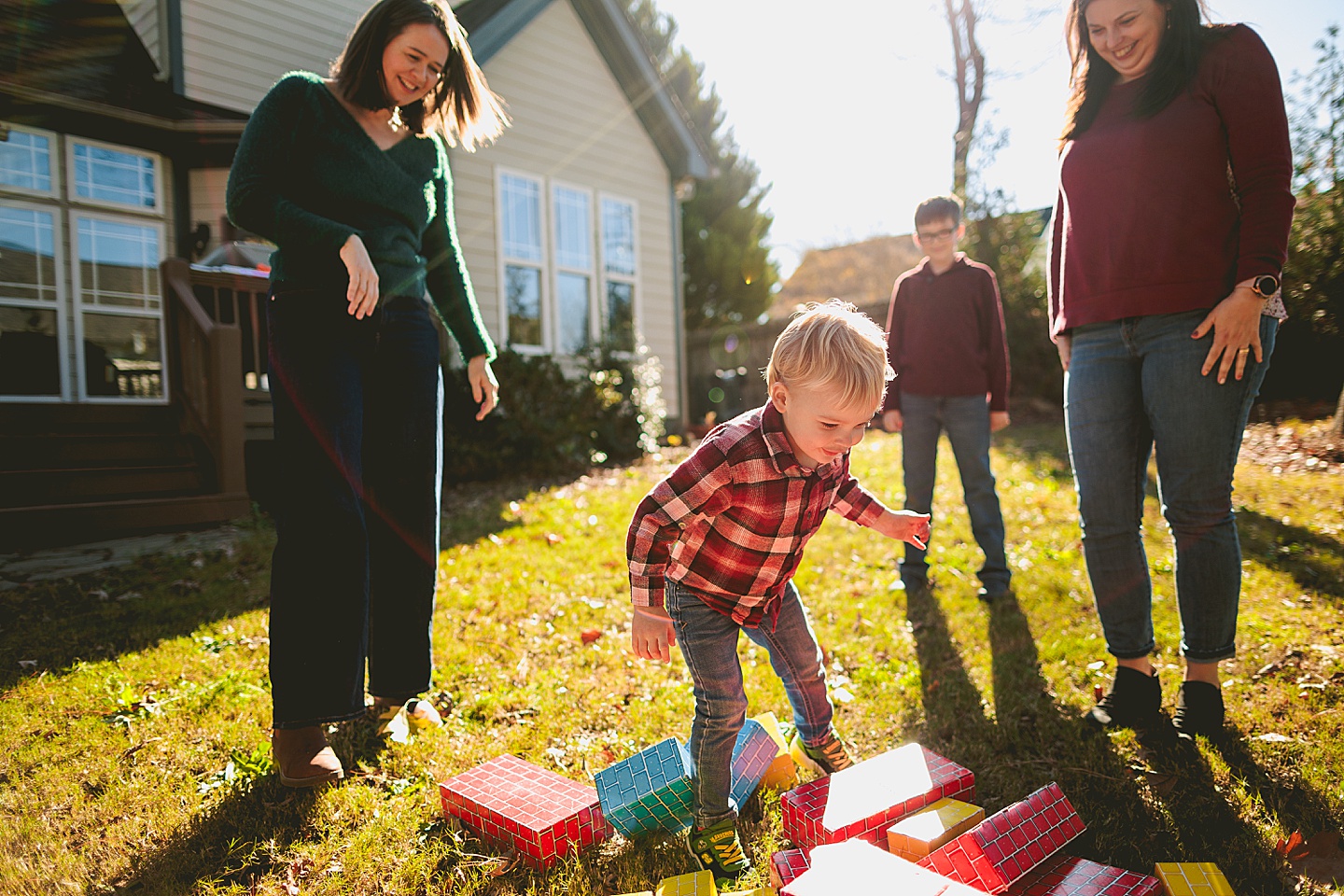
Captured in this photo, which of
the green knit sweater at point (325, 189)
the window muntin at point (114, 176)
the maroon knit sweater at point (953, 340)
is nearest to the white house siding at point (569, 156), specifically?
the window muntin at point (114, 176)

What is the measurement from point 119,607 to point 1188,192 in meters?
4.74

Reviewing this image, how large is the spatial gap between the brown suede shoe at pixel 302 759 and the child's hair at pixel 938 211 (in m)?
3.46

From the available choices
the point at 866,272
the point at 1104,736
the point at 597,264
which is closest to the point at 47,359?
the point at 597,264

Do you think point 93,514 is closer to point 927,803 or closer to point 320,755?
point 320,755

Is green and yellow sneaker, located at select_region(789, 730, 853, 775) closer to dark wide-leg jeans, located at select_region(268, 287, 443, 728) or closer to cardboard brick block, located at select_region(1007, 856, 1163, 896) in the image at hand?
cardboard brick block, located at select_region(1007, 856, 1163, 896)

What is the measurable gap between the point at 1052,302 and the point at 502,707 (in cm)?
237

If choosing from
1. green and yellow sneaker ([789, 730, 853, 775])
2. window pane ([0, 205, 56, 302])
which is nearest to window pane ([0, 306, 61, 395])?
window pane ([0, 205, 56, 302])

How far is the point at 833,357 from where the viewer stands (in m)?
1.88

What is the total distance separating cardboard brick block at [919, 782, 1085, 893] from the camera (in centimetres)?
163

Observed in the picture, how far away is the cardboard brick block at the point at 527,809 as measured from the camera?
1927 mm

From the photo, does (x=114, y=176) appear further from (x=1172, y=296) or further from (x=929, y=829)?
(x=929, y=829)

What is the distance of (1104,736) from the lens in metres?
2.46

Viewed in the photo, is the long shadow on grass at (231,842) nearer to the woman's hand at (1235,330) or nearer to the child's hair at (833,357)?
the child's hair at (833,357)

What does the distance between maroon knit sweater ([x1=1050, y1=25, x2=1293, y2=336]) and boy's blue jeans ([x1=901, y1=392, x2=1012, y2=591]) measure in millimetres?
1506
